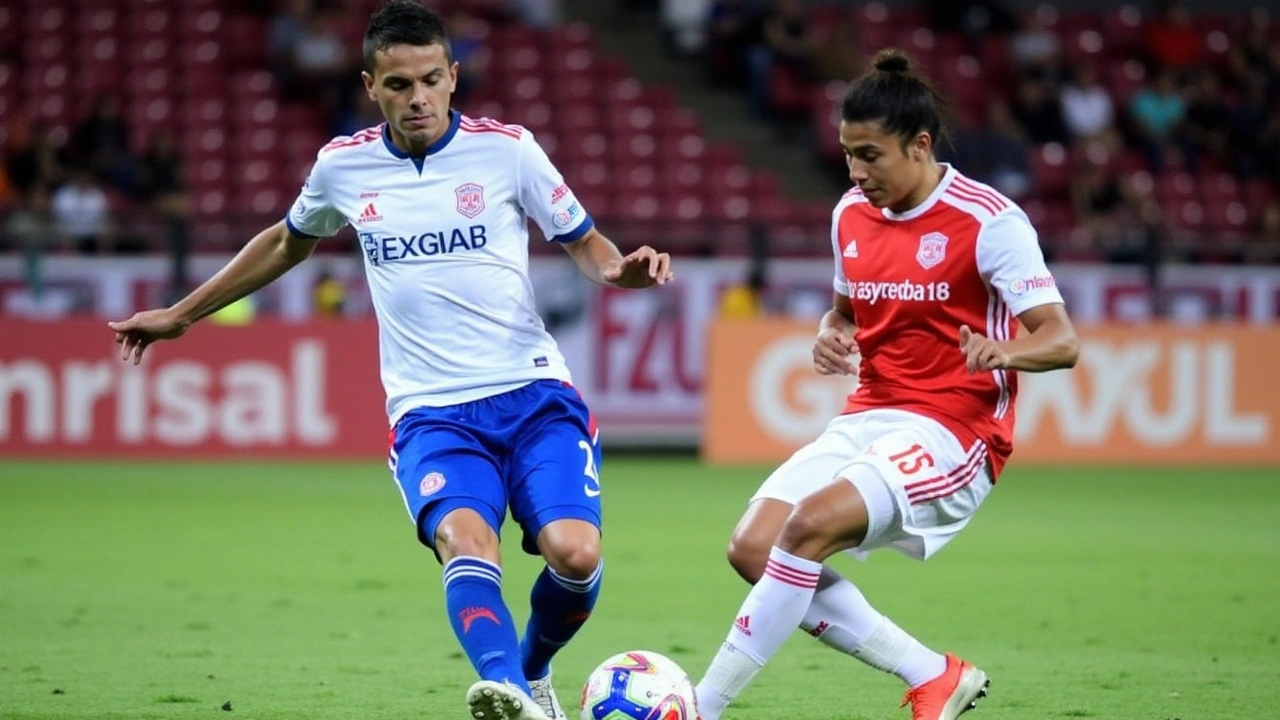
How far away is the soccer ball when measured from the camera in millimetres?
5656

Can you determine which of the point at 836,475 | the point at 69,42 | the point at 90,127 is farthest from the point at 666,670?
the point at 69,42

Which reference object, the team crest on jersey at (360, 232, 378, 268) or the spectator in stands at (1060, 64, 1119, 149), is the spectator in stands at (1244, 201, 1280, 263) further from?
the team crest on jersey at (360, 232, 378, 268)

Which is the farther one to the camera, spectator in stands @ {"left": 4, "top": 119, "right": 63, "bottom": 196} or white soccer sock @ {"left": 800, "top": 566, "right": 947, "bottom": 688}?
spectator in stands @ {"left": 4, "top": 119, "right": 63, "bottom": 196}

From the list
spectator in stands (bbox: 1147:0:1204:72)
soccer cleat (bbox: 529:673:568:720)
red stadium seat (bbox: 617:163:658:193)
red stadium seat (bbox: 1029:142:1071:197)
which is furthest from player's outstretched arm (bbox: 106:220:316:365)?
spectator in stands (bbox: 1147:0:1204:72)

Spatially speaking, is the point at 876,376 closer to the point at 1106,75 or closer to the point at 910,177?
the point at 910,177

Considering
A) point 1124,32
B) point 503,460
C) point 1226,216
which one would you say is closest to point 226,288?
point 503,460

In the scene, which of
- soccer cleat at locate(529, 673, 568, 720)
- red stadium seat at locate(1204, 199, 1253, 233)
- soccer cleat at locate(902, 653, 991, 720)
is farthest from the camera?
red stadium seat at locate(1204, 199, 1253, 233)

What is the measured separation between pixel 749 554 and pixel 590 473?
1.76 ft

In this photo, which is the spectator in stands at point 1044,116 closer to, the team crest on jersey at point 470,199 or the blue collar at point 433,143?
the blue collar at point 433,143

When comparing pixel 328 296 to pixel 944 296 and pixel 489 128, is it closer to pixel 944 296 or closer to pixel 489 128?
pixel 489 128

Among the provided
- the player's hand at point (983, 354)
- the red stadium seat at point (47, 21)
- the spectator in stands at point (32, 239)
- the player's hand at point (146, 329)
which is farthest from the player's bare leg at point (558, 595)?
the red stadium seat at point (47, 21)

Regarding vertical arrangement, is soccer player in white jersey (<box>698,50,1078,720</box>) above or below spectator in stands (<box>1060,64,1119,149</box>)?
below

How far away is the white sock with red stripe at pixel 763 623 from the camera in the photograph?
5656 millimetres

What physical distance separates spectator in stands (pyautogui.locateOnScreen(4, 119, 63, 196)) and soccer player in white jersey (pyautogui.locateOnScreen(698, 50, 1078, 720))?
13691mm
